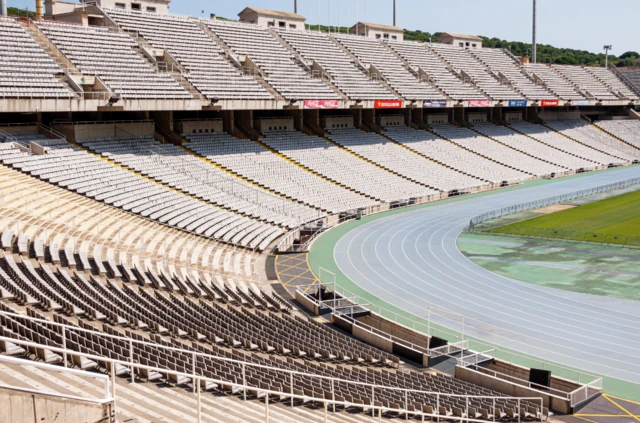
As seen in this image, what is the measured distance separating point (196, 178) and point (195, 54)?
41.4ft

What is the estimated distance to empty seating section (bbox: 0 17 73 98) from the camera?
32.1 metres

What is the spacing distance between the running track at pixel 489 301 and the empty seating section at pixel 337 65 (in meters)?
17.7

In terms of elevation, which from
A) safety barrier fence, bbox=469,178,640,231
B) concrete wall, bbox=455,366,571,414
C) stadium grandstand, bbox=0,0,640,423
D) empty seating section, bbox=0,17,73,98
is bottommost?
concrete wall, bbox=455,366,571,414

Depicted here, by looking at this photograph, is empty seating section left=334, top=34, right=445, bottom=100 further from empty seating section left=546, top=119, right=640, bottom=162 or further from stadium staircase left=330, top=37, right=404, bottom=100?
empty seating section left=546, top=119, right=640, bottom=162

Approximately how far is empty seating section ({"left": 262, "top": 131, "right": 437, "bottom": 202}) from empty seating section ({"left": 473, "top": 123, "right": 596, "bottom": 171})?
767 inches

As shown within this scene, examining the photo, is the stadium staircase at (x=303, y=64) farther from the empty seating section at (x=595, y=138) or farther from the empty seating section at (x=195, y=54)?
the empty seating section at (x=595, y=138)

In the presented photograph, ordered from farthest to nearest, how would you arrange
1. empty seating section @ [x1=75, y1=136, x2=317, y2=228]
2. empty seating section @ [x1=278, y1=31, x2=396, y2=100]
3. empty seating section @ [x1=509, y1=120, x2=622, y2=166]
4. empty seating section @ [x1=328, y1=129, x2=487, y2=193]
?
1. empty seating section @ [x1=509, y1=120, x2=622, y2=166]
2. empty seating section @ [x1=278, y1=31, x2=396, y2=100]
3. empty seating section @ [x1=328, y1=129, x2=487, y2=193]
4. empty seating section @ [x1=75, y1=136, x2=317, y2=228]

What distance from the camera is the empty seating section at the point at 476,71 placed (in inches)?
2547

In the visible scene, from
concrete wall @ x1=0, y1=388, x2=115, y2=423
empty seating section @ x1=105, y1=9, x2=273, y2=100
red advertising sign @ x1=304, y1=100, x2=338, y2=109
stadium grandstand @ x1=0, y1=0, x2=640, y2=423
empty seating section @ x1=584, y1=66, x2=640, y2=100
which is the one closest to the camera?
concrete wall @ x1=0, y1=388, x2=115, y2=423

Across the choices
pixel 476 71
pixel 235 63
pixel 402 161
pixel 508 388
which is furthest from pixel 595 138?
pixel 508 388

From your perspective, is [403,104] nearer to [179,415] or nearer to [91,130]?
[91,130]

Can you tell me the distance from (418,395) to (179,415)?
22.6 feet

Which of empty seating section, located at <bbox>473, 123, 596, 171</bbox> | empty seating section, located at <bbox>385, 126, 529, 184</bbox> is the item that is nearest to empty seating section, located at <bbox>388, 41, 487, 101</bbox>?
empty seating section, located at <bbox>473, 123, 596, 171</bbox>

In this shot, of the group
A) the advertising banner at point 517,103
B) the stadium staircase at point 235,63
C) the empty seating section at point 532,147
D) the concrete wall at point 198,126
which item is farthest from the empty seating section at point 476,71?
the concrete wall at point 198,126
